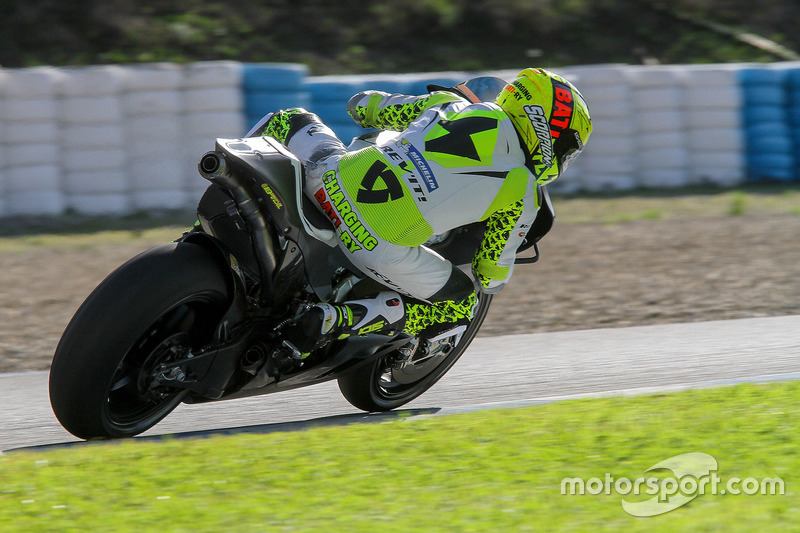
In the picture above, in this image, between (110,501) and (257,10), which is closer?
(110,501)

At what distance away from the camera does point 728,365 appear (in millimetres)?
5312

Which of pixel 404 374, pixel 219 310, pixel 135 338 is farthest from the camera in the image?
pixel 404 374

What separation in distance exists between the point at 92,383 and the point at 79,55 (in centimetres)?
1191

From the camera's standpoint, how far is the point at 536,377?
5.19 m

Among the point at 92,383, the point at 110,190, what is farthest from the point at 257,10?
the point at 92,383

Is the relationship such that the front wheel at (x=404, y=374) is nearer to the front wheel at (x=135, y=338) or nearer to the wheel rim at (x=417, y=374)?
the wheel rim at (x=417, y=374)

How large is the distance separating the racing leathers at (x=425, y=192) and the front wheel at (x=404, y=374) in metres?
0.34

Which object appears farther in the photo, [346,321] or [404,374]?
[404,374]

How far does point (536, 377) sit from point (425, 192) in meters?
1.65

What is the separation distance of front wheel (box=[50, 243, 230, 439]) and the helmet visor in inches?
59.9

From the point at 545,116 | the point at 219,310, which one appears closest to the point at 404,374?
the point at 219,310

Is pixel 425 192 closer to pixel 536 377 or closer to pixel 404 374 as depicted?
pixel 404 374

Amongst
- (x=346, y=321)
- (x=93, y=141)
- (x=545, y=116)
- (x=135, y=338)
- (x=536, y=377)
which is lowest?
(x=536, y=377)

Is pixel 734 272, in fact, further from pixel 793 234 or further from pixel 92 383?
pixel 92 383
